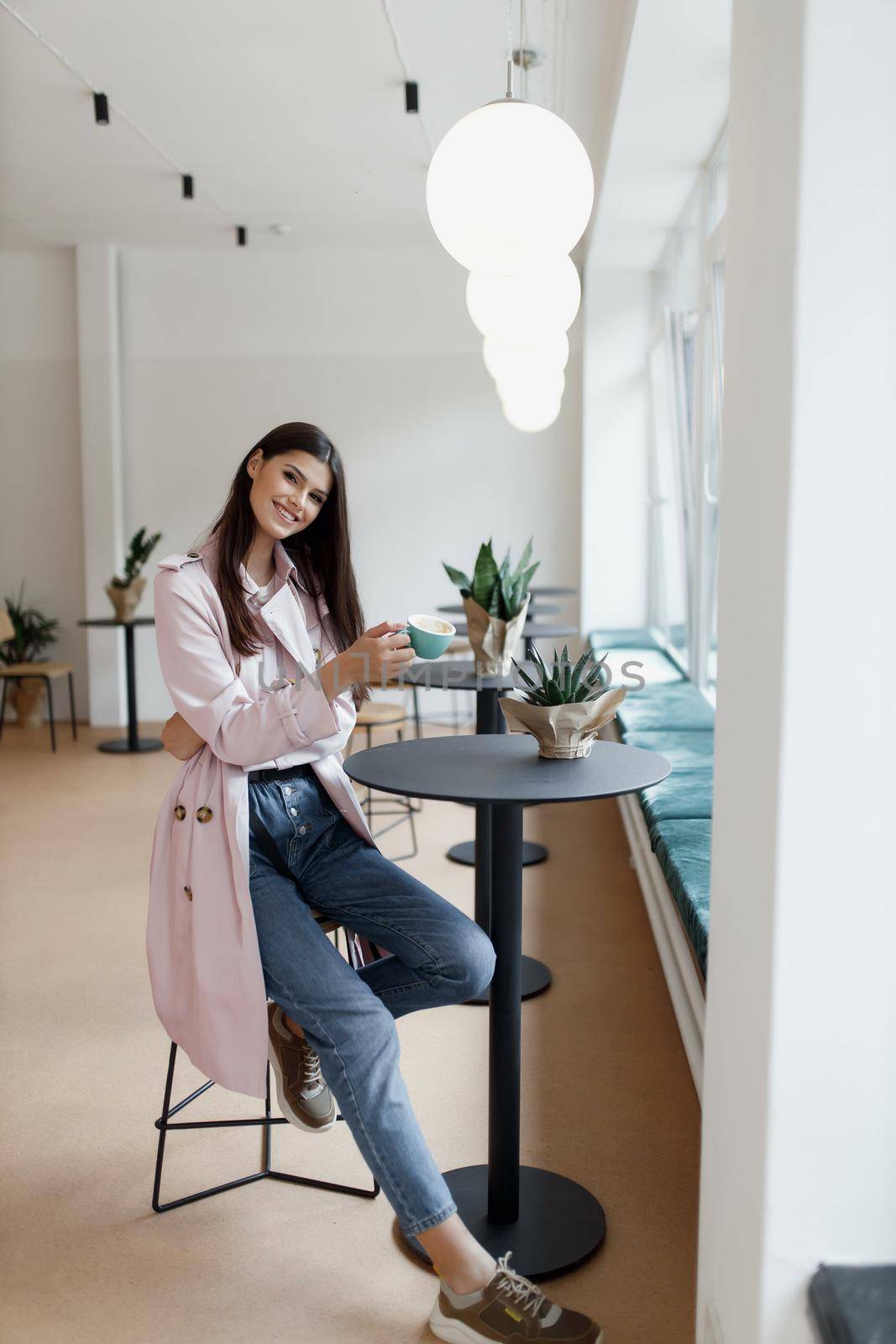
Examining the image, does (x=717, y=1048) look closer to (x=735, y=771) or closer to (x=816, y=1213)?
(x=816, y=1213)

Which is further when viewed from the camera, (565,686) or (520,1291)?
(565,686)

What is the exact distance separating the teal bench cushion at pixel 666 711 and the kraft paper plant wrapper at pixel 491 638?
66 centimetres

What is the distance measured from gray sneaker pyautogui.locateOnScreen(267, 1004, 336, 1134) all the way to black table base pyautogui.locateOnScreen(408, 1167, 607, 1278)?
29 cm

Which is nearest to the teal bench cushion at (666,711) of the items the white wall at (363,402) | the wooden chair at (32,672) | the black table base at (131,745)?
the white wall at (363,402)

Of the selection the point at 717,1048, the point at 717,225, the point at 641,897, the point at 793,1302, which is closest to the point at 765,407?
the point at 717,1048

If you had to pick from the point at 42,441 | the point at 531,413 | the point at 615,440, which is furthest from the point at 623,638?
the point at 42,441

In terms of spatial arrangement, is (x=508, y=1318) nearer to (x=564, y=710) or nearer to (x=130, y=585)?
(x=564, y=710)

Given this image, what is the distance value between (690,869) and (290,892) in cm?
100

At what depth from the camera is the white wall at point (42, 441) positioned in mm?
7391

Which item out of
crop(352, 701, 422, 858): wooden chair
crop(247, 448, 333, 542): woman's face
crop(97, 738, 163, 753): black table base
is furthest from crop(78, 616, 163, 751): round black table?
crop(247, 448, 333, 542): woman's face

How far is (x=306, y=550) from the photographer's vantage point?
7.30ft

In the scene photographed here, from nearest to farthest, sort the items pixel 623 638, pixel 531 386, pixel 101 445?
pixel 531 386 < pixel 623 638 < pixel 101 445

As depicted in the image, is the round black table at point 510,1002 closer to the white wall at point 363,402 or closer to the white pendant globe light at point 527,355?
the white pendant globe light at point 527,355

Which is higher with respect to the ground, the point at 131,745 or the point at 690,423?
the point at 690,423
